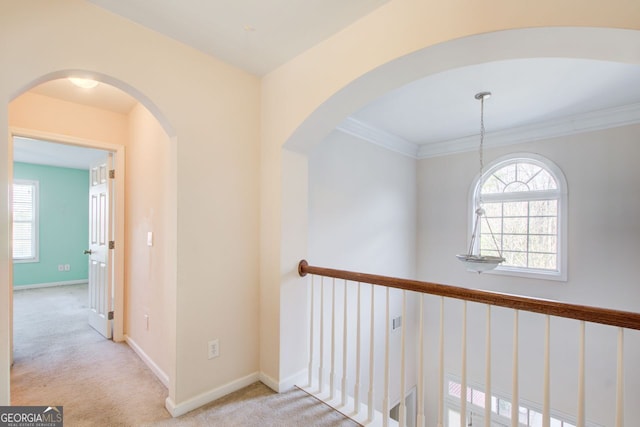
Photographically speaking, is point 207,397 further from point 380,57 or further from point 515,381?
point 380,57

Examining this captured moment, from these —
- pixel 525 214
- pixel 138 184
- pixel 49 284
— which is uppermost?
pixel 138 184

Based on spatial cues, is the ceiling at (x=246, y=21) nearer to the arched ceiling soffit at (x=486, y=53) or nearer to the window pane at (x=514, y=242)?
the arched ceiling soffit at (x=486, y=53)

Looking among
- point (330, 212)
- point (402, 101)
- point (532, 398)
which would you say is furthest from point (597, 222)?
point (330, 212)

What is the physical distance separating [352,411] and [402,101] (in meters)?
2.65

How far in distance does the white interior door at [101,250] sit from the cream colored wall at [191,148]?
5.74ft

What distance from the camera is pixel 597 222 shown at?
3.14 meters

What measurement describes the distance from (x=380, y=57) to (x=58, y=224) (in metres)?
7.21

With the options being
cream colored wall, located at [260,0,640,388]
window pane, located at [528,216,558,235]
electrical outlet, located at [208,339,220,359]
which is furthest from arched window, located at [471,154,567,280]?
electrical outlet, located at [208,339,220,359]

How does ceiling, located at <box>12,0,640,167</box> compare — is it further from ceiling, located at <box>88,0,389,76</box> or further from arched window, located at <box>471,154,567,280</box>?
arched window, located at <box>471,154,567,280</box>

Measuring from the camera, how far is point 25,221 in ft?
18.5

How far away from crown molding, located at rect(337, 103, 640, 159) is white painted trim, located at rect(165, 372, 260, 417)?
2529 mm

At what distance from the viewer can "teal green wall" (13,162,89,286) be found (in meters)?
5.67

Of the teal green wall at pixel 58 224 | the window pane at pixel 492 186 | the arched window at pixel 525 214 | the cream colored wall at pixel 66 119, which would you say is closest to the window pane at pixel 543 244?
the arched window at pixel 525 214

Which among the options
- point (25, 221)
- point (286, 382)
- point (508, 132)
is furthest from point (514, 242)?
point (25, 221)
